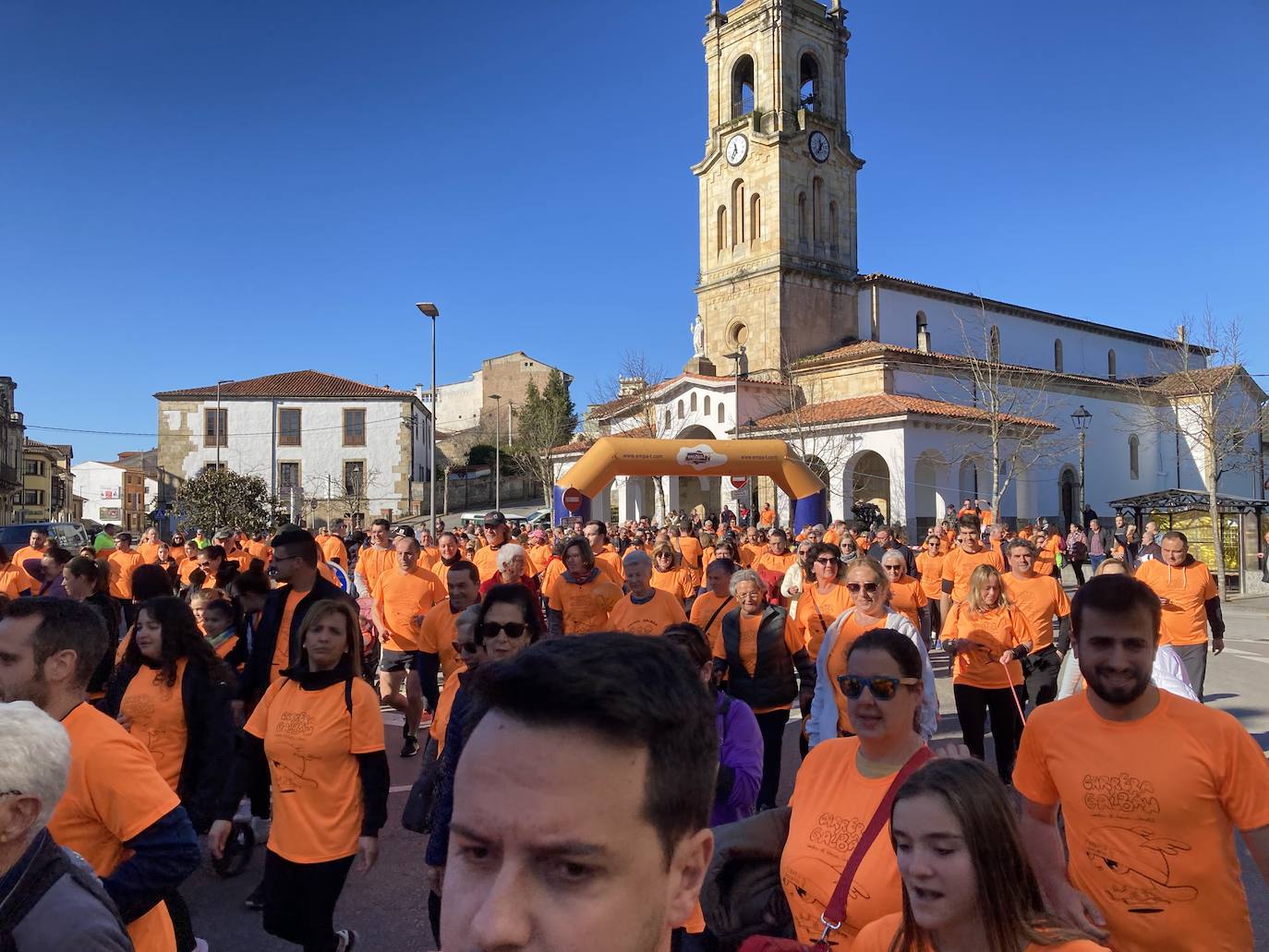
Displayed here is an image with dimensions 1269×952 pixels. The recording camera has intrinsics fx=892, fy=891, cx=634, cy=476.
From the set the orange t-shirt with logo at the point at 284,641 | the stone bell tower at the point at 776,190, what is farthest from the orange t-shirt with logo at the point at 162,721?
the stone bell tower at the point at 776,190

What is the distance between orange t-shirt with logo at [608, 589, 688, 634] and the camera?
264 inches

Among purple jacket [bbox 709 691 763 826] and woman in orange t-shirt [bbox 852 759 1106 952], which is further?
purple jacket [bbox 709 691 763 826]

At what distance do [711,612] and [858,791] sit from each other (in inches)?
153

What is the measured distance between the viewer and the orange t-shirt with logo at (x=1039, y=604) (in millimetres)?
6953

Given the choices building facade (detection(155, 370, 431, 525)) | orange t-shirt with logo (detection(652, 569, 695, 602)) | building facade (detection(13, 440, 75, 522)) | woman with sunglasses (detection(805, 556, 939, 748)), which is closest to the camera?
woman with sunglasses (detection(805, 556, 939, 748))

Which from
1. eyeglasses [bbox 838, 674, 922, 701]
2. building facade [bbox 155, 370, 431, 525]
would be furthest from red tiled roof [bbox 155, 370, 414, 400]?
eyeglasses [bbox 838, 674, 922, 701]

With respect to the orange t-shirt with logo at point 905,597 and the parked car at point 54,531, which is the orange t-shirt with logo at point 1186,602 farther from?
the parked car at point 54,531

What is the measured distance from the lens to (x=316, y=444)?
2136 inches

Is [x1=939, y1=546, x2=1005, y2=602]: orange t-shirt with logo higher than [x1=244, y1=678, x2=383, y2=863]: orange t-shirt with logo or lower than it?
higher

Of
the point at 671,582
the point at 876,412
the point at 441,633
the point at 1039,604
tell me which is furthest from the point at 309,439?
the point at 1039,604

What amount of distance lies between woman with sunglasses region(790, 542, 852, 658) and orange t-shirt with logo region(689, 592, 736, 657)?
2.06 feet

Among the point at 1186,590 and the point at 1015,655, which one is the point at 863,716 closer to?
the point at 1015,655

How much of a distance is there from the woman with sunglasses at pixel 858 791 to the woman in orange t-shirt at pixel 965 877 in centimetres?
39

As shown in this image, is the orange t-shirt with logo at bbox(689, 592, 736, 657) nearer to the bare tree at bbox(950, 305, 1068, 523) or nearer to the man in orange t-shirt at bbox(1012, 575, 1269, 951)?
the man in orange t-shirt at bbox(1012, 575, 1269, 951)
